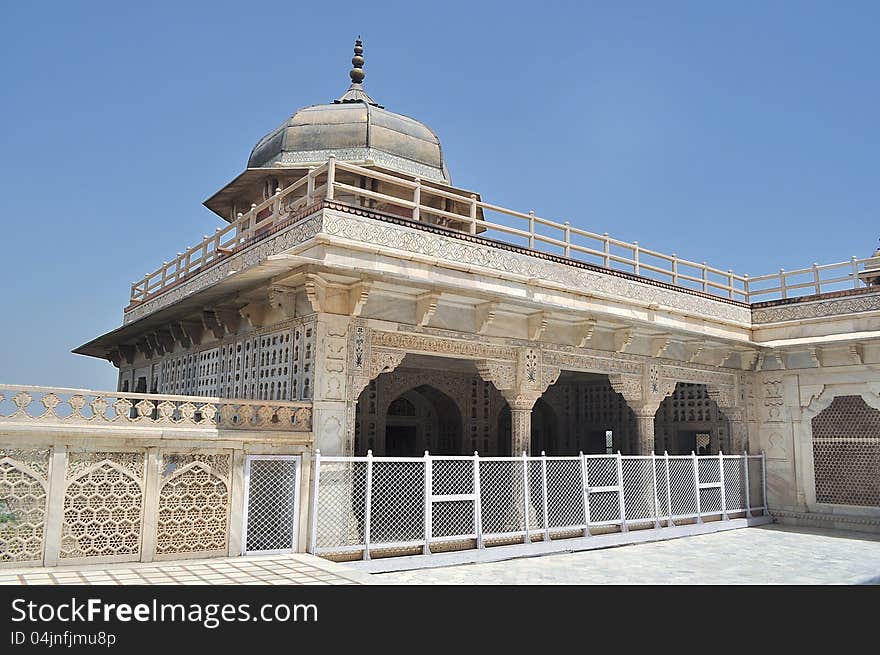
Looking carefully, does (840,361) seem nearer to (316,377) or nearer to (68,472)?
(316,377)

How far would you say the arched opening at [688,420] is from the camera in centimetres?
1335

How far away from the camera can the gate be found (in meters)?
6.94

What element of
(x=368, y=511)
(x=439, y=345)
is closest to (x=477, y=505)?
(x=368, y=511)

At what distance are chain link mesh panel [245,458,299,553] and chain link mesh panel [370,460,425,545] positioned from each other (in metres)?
0.87

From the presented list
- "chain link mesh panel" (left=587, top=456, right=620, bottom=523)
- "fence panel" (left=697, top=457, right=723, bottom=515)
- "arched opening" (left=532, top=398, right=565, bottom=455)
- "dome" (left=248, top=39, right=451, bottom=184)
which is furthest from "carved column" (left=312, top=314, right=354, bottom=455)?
"arched opening" (left=532, top=398, right=565, bottom=455)

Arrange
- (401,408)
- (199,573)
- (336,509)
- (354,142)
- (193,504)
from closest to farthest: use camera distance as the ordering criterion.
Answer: (199,573) → (193,504) → (336,509) → (354,142) → (401,408)

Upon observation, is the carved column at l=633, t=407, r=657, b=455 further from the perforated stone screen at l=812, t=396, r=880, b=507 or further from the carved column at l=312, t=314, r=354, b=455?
the carved column at l=312, t=314, r=354, b=455

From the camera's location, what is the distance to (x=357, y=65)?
14.8m

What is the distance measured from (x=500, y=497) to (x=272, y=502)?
3105 mm

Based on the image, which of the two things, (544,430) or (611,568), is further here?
(544,430)

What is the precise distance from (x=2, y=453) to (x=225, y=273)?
165 inches

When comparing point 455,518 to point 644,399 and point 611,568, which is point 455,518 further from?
point 644,399

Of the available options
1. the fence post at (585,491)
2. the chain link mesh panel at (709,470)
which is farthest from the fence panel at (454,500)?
the chain link mesh panel at (709,470)
